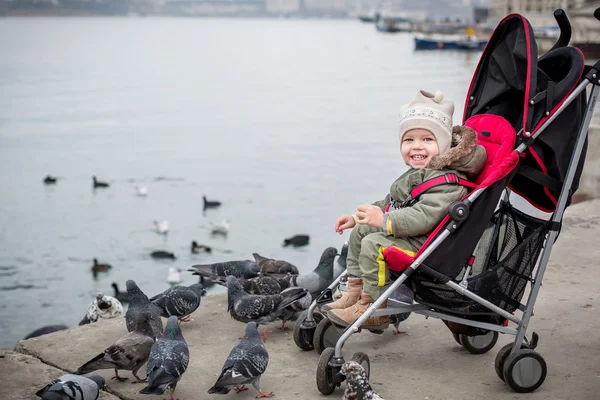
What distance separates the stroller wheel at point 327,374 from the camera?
4414mm

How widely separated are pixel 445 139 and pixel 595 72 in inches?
32.1

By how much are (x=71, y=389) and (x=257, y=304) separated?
150 cm

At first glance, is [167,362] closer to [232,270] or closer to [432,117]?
[432,117]

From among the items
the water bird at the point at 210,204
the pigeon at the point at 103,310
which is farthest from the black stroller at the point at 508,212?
the water bird at the point at 210,204

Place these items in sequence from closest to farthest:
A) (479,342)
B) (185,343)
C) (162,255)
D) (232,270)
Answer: (185,343)
(479,342)
(232,270)
(162,255)

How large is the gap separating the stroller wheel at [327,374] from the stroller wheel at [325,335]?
1.81 ft

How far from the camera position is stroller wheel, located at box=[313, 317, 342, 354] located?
5.01m

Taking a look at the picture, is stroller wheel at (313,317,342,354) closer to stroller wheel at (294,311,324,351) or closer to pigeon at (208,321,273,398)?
stroller wheel at (294,311,324,351)

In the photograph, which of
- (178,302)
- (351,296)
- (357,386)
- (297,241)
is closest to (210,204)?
(297,241)

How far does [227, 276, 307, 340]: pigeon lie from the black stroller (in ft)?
2.04

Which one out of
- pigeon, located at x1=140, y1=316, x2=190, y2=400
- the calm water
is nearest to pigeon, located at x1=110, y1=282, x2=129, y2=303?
the calm water

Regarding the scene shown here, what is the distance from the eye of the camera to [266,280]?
6398 mm

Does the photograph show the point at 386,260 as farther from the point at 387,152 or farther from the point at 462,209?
the point at 387,152

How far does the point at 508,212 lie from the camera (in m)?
4.95
